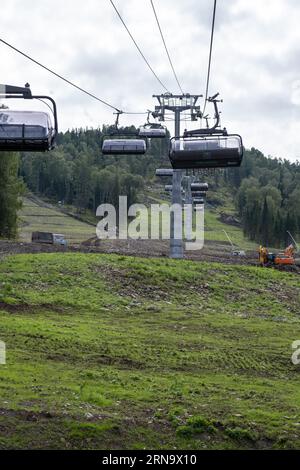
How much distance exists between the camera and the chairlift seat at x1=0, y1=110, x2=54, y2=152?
14797 millimetres

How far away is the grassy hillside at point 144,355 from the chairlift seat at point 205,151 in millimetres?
5479

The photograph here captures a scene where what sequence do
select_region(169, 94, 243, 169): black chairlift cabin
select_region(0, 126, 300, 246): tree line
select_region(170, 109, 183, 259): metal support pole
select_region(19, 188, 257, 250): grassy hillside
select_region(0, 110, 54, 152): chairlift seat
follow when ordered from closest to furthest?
select_region(0, 110, 54, 152): chairlift seat, select_region(169, 94, 243, 169): black chairlift cabin, select_region(170, 109, 183, 259): metal support pole, select_region(19, 188, 257, 250): grassy hillside, select_region(0, 126, 300, 246): tree line

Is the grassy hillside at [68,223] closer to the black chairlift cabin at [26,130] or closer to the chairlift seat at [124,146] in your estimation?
the chairlift seat at [124,146]

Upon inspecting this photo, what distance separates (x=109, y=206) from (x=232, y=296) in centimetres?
12709

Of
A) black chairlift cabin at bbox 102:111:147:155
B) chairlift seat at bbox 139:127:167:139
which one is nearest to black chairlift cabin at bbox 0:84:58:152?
black chairlift cabin at bbox 102:111:147:155

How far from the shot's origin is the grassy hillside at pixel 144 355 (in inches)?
560

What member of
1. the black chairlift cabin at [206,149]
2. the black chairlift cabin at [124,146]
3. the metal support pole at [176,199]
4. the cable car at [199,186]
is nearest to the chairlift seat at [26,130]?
the black chairlift cabin at [206,149]

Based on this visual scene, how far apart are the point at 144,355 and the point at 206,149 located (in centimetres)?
625

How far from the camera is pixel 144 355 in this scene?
67.2ft

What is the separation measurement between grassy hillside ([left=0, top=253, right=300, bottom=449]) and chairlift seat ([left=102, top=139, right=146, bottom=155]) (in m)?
5.82

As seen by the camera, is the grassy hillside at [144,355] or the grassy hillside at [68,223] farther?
the grassy hillside at [68,223]

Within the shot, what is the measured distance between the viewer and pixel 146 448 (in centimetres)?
1348

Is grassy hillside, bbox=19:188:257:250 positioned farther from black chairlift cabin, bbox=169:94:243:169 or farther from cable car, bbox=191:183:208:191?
black chairlift cabin, bbox=169:94:243:169

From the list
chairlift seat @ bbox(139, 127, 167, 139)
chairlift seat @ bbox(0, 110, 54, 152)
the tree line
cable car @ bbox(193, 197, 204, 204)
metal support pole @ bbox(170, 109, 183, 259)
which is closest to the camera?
chairlift seat @ bbox(0, 110, 54, 152)
